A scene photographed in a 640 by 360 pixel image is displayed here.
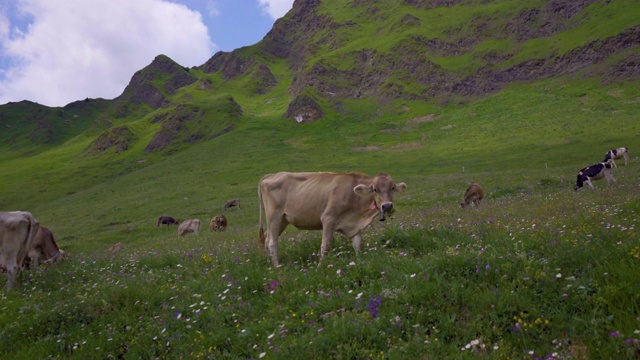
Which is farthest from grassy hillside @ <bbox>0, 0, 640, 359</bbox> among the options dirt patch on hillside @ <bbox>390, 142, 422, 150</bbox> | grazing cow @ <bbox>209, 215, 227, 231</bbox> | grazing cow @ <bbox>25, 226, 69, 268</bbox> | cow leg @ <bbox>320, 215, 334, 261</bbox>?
grazing cow @ <bbox>209, 215, 227, 231</bbox>

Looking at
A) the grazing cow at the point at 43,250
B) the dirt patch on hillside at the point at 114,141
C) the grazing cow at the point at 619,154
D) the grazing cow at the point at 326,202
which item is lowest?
the grazing cow at the point at 619,154

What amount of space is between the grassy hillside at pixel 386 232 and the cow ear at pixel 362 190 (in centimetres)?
116

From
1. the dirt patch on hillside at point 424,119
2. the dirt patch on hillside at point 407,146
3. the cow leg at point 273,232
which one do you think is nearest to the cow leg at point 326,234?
the cow leg at point 273,232

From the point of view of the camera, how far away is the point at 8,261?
1190 cm

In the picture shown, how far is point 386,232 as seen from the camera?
10.6 meters

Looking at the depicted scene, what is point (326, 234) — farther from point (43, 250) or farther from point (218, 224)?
point (218, 224)

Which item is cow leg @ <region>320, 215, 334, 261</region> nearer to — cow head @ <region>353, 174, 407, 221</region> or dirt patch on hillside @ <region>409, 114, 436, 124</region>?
cow head @ <region>353, 174, 407, 221</region>

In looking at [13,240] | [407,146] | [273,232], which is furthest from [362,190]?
[407,146]

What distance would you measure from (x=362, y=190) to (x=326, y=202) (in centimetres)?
103

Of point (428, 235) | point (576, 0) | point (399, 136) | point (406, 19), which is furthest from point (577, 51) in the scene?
point (428, 235)

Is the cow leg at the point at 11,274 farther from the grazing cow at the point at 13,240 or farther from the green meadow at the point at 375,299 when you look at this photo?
the green meadow at the point at 375,299

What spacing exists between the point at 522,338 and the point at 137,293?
22.7 feet

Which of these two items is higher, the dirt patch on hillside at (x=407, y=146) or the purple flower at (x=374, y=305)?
the purple flower at (x=374, y=305)

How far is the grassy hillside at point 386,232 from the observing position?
19.5 ft
